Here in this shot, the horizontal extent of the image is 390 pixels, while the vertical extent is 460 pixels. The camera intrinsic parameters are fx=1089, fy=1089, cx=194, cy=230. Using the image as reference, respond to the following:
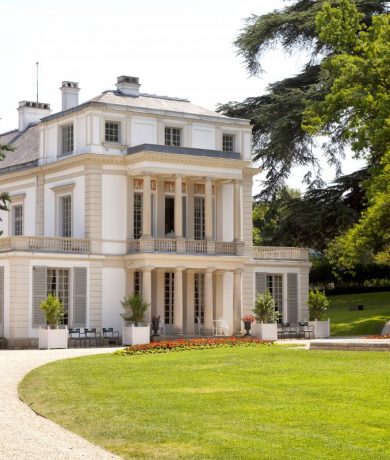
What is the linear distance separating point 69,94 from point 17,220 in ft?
22.2

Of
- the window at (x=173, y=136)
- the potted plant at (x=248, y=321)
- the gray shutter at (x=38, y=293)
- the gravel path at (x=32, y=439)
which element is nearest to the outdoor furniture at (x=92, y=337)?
the gray shutter at (x=38, y=293)

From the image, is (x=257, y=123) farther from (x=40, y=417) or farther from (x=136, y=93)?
(x=40, y=417)

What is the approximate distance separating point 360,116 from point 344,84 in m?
1.55

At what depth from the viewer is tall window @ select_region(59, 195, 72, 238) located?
48.6 meters

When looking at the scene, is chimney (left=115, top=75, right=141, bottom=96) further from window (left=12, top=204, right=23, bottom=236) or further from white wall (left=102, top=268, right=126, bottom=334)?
white wall (left=102, top=268, right=126, bottom=334)

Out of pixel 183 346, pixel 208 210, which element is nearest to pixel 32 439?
pixel 183 346

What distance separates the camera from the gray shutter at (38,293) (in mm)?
43719

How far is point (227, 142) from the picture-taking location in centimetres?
5166

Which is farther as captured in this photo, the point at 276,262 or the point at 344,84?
the point at 276,262

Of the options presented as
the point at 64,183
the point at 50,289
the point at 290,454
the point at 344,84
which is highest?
the point at 344,84

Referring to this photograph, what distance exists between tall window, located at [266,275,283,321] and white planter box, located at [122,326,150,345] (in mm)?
9202

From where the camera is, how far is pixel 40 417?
1845 centimetres

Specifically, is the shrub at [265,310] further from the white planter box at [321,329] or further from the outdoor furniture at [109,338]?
the outdoor furniture at [109,338]

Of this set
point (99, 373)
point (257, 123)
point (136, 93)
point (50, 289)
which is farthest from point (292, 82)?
point (99, 373)
